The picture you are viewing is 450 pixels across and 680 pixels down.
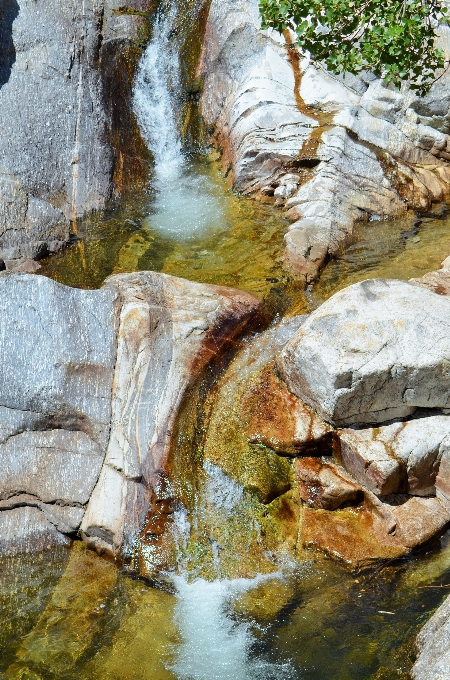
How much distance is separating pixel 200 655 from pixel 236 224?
6564 mm

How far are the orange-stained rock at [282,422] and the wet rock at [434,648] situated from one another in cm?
209

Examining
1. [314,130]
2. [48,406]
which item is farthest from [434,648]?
[314,130]

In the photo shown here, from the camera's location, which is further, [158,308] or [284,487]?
[158,308]

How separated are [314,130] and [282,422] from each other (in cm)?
615

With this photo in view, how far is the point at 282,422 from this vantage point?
7.43 metres

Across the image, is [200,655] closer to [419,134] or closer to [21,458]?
[21,458]

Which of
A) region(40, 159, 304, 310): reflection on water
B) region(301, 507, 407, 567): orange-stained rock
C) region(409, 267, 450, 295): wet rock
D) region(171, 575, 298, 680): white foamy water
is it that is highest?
region(409, 267, 450, 295): wet rock

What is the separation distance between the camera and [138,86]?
530 inches

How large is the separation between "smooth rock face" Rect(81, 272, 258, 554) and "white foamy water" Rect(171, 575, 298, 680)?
0.79m

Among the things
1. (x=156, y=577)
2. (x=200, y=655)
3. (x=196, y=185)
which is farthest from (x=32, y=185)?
(x=200, y=655)

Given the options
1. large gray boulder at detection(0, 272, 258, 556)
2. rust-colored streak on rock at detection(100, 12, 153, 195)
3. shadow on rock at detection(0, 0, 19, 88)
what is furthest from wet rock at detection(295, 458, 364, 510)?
shadow on rock at detection(0, 0, 19, 88)

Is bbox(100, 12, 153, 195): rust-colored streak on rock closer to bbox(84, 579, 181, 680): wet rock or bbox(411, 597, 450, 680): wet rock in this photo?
bbox(84, 579, 181, 680): wet rock

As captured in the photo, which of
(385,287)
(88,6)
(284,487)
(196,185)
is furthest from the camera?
(88,6)

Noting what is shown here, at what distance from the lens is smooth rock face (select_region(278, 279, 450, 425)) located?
6914 mm
